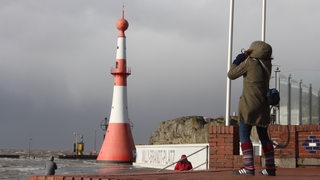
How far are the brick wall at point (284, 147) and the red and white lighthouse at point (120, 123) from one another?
29.2 metres

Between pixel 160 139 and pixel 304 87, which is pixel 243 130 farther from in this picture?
pixel 160 139

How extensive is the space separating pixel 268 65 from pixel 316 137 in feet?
14.8

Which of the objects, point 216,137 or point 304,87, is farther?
point 304,87

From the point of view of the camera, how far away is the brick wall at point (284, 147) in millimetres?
11508

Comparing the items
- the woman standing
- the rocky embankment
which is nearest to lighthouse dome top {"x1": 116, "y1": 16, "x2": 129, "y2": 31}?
the rocky embankment

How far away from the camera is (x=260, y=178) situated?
7.20 meters

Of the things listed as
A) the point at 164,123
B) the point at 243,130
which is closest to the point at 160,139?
the point at 164,123

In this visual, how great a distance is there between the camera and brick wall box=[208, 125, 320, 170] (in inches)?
453

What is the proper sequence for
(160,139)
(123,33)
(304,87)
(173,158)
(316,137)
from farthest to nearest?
(160,139) → (123,33) → (173,158) → (304,87) → (316,137)

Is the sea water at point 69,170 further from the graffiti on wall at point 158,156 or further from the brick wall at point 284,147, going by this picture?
the brick wall at point 284,147

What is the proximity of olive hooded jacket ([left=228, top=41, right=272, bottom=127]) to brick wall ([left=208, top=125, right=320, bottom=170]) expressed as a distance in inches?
162

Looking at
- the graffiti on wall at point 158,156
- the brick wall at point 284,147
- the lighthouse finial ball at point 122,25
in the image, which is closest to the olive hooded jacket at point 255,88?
the brick wall at point 284,147

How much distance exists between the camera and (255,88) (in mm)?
7375

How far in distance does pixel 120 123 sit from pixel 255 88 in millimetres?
34826
